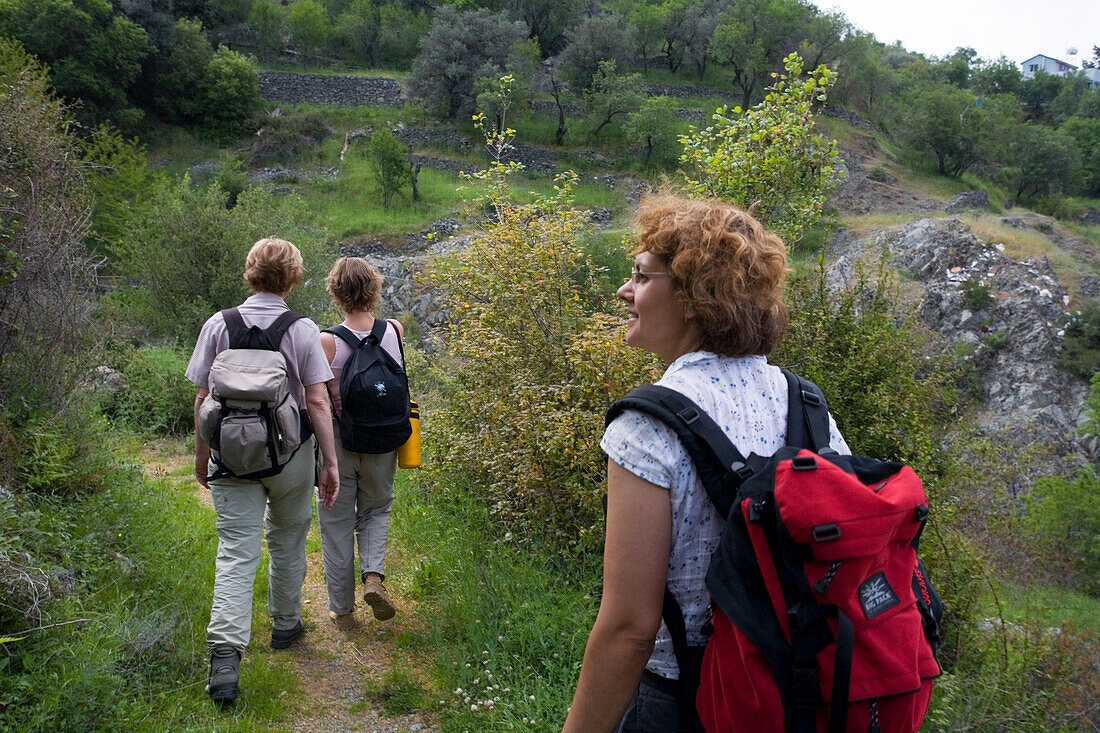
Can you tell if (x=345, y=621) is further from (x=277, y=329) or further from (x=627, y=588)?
(x=627, y=588)

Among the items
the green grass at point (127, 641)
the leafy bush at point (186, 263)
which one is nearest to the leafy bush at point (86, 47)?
the leafy bush at point (186, 263)

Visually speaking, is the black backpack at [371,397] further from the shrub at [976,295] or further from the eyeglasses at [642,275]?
the shrub at [976,295]

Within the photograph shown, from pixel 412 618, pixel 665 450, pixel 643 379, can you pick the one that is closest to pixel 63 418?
pixel 412 618

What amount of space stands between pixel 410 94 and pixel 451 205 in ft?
48.2

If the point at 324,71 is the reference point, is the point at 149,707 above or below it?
below

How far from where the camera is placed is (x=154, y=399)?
9305 millimetres

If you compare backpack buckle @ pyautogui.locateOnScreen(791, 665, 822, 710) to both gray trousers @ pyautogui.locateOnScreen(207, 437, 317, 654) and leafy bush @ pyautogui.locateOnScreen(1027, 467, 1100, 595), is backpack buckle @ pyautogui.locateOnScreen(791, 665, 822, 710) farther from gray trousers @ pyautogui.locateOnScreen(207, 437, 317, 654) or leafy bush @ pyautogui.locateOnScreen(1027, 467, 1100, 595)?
leafy bush @ pyautogui.locateOnScreen(1027, 467, 1100, 595)

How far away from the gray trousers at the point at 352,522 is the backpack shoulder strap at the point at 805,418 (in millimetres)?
2829

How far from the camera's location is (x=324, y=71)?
1917 inches

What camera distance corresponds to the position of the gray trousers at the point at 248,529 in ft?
10.5

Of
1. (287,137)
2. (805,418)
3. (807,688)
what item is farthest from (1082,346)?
(287,137)

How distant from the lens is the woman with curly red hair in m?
1.33

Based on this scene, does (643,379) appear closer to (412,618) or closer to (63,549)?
(412,618)

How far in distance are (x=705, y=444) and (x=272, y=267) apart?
8.66 feet
